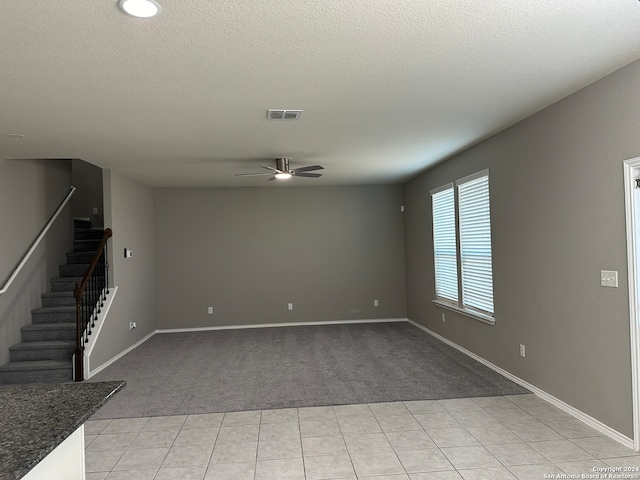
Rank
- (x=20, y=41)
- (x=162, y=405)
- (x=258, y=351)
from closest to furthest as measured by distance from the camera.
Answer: (x=20, y=41)
(x=162, y=405)
(x=258, y=351)

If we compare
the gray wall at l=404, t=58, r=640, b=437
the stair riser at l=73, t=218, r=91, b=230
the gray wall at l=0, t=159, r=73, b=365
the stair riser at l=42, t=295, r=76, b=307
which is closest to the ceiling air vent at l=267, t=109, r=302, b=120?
the gray wall at l=404, t=58, r=640, b=437

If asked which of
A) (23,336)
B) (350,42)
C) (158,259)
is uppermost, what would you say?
(350,42)

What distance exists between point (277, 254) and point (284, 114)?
4.54 m

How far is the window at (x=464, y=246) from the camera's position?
4.94 m

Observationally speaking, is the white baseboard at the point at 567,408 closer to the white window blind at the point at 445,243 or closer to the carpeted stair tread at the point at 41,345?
the white window blind at the point at 445,243

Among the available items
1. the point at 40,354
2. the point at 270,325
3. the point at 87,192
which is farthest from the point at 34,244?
the point at 270,325

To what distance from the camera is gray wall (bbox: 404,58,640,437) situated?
2959 millimetres

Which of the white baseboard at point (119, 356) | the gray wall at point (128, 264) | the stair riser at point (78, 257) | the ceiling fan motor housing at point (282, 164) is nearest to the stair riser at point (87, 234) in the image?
the stair riser at point (78, 257)

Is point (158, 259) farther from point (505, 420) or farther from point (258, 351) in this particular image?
point (505, 420)

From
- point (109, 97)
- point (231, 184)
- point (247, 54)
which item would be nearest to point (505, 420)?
point (247, 54)

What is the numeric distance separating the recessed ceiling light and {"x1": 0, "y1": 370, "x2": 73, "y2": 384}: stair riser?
4319mm

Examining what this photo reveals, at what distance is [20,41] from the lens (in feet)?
7.54

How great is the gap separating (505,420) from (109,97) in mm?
4060

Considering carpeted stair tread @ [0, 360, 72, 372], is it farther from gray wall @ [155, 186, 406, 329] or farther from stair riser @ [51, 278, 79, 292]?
gray wall @ [155, 186, 406, 329]
